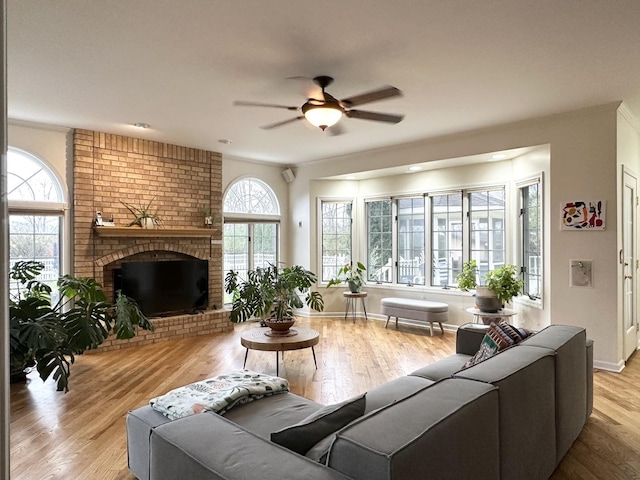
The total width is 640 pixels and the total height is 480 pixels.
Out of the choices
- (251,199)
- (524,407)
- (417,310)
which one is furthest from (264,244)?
(524,407)

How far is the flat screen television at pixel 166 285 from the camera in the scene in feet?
18.3

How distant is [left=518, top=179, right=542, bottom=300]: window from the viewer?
16.7 ft

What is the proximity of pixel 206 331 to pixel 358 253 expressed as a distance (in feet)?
9.52

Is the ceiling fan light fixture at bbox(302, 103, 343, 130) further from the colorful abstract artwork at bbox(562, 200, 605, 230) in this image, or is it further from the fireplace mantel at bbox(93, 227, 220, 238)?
the fireplace mantel at bbox(93, 227, 220, 238)

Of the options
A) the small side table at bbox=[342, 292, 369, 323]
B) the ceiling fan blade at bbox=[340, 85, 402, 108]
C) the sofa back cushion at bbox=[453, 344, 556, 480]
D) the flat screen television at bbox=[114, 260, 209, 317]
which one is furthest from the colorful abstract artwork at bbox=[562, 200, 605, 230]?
the flat screen television at bbox=[114, 260, 209, 317]

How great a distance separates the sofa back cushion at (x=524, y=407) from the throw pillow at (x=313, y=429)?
53 centimetres

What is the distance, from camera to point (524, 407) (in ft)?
6.23

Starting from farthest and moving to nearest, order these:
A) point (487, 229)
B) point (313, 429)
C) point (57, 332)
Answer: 1. point (487, 229)
2. point (57, 332)
3. point (313, 429)

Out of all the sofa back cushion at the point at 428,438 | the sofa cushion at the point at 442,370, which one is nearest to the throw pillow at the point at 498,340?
the sofa cushion at the point at 442,370

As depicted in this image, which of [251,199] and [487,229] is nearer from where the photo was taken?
[487,229]

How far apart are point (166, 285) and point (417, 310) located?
11.7 ft

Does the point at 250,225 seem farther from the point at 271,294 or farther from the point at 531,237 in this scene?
the point at 531,237

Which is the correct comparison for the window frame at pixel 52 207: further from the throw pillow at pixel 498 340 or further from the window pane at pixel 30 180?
the throw pillow at pixel 498 340

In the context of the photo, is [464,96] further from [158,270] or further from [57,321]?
[158,270]
